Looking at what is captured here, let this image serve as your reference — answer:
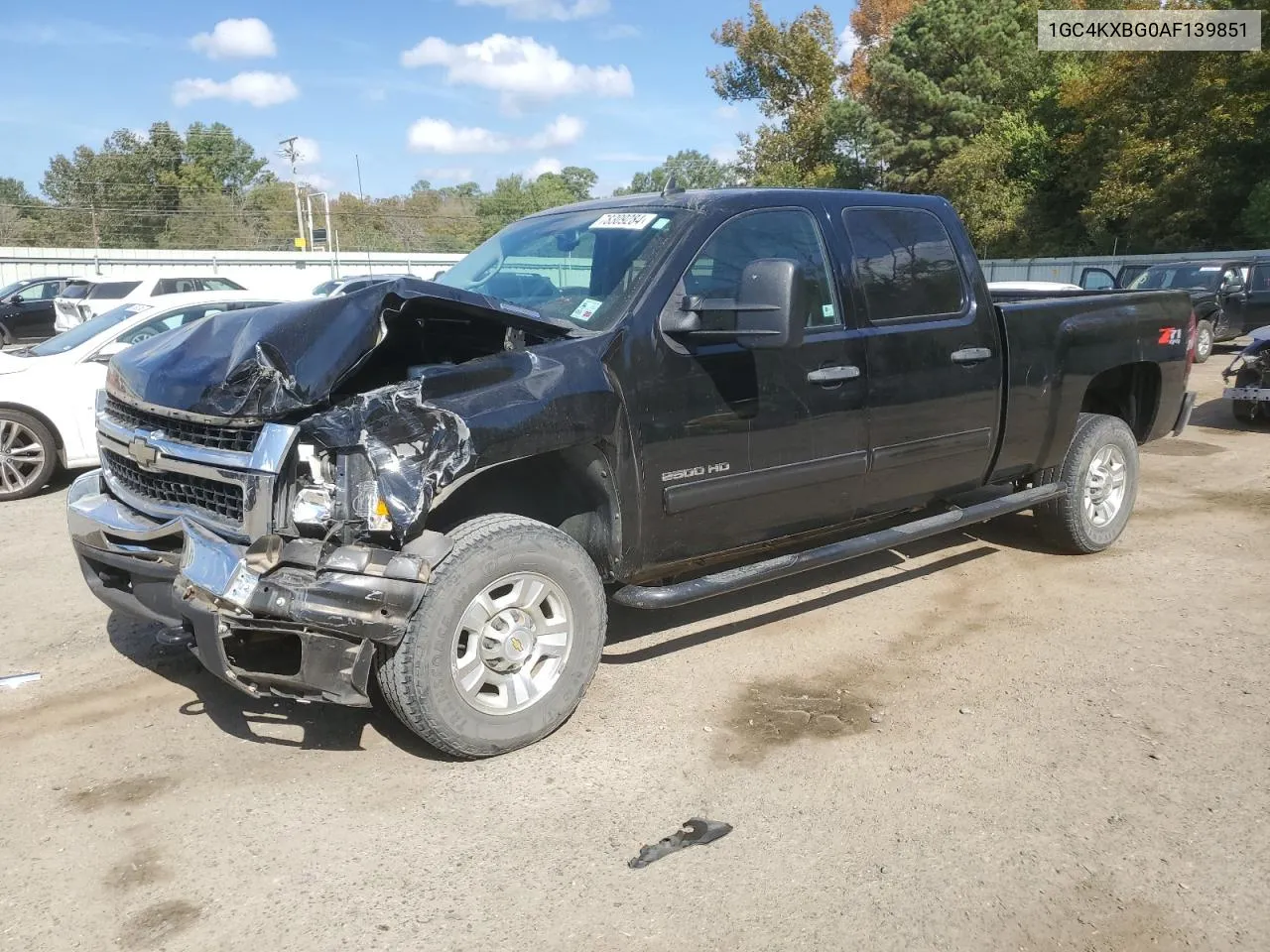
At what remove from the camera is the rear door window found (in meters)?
4.71

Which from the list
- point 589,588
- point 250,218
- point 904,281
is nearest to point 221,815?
point 589,588

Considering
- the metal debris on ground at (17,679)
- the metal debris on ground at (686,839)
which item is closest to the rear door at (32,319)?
the metal debris on ground at (17,679)

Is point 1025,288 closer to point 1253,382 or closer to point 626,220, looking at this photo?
point 1253,382

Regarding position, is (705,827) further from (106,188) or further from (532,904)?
(106,188)

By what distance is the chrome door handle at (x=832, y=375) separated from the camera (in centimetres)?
437

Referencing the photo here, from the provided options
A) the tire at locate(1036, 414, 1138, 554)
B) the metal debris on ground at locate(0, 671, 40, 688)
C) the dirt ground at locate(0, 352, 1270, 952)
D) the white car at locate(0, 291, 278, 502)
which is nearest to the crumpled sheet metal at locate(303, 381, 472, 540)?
the dirt ground at locate(0, 352, 1270, 952)

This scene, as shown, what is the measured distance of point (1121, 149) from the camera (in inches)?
1275

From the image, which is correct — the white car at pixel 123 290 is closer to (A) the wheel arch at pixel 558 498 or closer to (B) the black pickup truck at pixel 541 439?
(B) the black pickup truck at pixel 541 439

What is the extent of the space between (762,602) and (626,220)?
2138 millimetres

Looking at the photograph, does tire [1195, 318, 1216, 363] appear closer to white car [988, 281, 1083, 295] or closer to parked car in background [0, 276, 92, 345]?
white car [988, 281, 1083, 295]

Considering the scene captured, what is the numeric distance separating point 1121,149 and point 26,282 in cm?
3209

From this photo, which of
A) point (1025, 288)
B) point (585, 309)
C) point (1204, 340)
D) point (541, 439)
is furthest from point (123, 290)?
point (1204, 340)

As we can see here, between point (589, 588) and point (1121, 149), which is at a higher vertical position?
point (1121, 149)

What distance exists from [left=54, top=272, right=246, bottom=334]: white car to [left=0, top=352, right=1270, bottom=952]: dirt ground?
529 inches
